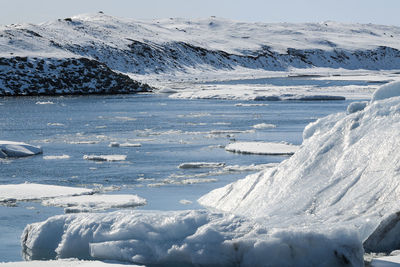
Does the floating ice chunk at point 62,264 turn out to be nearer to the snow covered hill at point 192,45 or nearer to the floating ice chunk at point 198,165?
the floating ice chunk at point 198,165

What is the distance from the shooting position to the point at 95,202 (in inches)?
445

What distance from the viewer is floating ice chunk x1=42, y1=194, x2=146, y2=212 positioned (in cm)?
1101

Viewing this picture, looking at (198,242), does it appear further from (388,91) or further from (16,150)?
(16,150)

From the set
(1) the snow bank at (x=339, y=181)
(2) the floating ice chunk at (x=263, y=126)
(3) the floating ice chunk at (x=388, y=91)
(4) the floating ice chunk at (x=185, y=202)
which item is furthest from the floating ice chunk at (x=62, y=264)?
(2) the floating ice chunk at (x=263, y=126)

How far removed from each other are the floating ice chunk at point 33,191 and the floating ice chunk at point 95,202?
44 cm

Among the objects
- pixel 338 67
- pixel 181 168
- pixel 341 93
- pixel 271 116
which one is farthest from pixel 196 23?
pixel 181 168

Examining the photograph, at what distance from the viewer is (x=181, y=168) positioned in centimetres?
1599

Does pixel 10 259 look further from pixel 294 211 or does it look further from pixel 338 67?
pixel 338 67

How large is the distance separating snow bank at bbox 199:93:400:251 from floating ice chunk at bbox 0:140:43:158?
900 cm

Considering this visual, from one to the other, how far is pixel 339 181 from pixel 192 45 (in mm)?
102203

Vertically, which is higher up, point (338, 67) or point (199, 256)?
point (199, 256)

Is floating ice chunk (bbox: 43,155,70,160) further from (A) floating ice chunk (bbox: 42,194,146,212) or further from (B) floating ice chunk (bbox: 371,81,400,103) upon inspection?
(B) floating ice chunk (bbox: 371,81,400,103)

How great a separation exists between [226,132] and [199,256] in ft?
58.0

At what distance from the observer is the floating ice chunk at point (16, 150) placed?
727 inches
